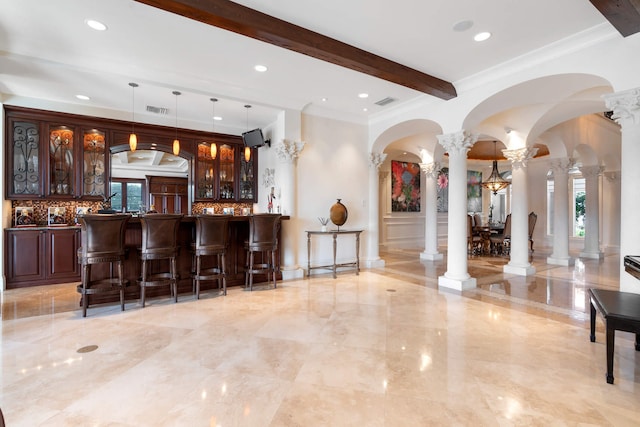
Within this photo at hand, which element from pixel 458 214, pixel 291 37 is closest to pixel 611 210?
pixel 458 214

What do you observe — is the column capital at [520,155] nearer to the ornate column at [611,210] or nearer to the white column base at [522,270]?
the white column base at [522,270]

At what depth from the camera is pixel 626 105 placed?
3057 millimetres

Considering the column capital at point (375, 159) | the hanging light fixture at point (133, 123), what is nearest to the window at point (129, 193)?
the hanging light fixture at point (133, 123)

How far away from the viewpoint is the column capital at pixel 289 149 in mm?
5508

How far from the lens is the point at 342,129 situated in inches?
248

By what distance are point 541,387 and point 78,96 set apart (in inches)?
276

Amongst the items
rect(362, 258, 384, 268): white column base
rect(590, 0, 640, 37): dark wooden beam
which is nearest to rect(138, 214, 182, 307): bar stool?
rect(362, 258, 384, 268): white column base

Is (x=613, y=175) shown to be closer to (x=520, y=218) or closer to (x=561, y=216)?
(x=561, y=216)

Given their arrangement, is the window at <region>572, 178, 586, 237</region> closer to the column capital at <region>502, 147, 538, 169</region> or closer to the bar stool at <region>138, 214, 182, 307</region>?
the column capital at <region>502, 147, 538, 169</region>

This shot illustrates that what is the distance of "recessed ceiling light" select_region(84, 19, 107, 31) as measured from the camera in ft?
10.2

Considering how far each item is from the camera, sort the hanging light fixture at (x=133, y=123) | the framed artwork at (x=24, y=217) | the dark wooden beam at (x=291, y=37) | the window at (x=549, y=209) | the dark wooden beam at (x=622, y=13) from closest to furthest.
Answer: the dark wooden beam at (x=622, y=13), the dark wooden beam at (x=291, y=37), the hanging light fixture at (x=133, y=123), the framed artwork at (x=24, y=217), the window at (x=549, y=209)

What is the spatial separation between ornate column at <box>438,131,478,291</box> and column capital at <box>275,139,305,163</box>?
99.3 inches

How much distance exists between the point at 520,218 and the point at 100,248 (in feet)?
23.2

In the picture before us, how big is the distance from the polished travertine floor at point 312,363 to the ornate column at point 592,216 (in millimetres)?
5334
